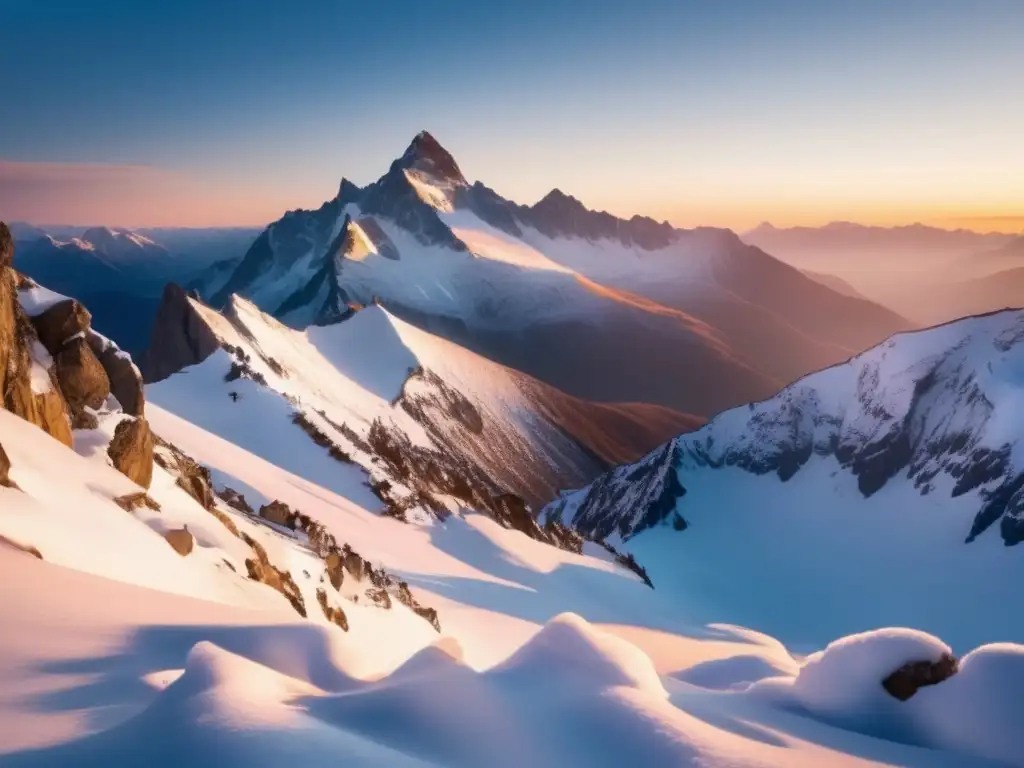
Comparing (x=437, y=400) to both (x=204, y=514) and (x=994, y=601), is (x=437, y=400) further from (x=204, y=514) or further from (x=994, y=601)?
(x=204, y=514)

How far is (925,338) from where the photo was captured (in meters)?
124

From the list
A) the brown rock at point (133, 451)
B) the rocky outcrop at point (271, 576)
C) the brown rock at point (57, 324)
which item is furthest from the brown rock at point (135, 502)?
the brown rock at point (57, 324)

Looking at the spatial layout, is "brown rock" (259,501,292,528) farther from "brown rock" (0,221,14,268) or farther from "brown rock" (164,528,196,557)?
"brown rock" (0,221,14,268)

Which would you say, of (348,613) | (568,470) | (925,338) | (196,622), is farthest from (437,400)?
(196,622)

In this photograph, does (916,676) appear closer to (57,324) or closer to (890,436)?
(57,324)

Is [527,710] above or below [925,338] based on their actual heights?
below

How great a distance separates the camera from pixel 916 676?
14648 mm

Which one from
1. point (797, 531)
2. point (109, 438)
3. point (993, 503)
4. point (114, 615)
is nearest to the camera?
point (114, 615)

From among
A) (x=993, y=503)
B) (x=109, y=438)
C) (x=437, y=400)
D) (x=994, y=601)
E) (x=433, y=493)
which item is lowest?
(x=994, y=601)

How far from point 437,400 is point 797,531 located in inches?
2819

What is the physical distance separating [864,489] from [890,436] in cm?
1038

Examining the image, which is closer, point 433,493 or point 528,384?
point 433,493

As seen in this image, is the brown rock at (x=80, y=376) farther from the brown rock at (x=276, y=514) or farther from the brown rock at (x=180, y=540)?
the brown rock at (x=276, y=514)

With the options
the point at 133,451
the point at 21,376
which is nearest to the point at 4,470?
the point at 21,376
